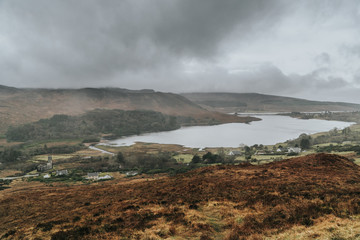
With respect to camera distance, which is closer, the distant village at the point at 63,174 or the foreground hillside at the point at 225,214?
the foreground hillside at the point at 225,214

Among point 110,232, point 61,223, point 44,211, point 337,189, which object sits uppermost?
point 337,189

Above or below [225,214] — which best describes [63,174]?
below

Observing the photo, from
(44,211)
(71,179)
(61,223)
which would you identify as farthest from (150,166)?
(61,223)

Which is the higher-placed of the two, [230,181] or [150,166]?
[230,181]

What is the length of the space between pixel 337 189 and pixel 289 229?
8930 mm

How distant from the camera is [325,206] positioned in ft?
42.8

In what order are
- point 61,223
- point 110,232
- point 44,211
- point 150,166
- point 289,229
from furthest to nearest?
point 150,166 < point 44,211 < point 61,223 < point 110,232 < point 289,229

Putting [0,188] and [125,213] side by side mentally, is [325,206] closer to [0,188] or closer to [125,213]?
[125,213]

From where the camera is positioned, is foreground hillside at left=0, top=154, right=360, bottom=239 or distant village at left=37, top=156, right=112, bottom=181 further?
distant village at left=37, top=156, right=112, bottom=181

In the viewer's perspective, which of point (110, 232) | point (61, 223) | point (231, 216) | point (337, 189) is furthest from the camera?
point (337, 189)

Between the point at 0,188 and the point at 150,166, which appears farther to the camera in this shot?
the point at 150,166

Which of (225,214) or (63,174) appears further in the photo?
(63,174)

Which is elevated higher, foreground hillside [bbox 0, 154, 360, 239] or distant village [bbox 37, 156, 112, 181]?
foreground hillside [bbox 0, 154, 360, 239]

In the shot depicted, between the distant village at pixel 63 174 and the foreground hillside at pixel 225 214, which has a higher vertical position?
the foreground hillside at pixel 225 214
